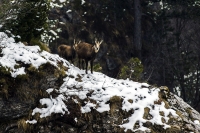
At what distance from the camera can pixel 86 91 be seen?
25.7ft

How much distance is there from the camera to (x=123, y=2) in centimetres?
2462

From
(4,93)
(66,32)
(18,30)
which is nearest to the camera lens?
(4,93)

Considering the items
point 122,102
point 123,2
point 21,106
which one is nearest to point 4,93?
point 21,106

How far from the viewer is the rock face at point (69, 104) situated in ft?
22.7

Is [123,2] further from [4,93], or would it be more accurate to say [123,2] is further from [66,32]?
[4,93]

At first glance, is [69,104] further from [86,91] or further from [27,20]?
[27,20]

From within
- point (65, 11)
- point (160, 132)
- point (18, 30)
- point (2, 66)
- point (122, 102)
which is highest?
point (65, 11)

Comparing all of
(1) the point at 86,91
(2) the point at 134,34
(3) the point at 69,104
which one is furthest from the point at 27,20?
(2) the point at 134,34

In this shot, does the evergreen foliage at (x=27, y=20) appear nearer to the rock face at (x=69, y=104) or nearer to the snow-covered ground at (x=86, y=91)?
the snow-covered ground at (x=86, y=91)

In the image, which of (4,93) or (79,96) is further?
(79,96)

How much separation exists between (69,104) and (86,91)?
28.0 inches

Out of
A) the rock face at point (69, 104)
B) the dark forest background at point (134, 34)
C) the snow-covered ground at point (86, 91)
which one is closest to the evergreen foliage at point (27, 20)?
the snow-covered ground at point (86, 91)

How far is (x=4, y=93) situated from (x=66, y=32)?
1606 cm

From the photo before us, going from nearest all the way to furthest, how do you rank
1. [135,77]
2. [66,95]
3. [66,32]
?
[66,95]
[135,77]
[66,32]
